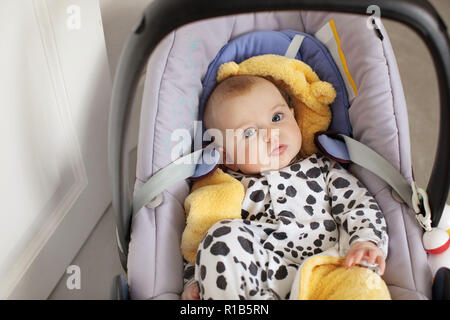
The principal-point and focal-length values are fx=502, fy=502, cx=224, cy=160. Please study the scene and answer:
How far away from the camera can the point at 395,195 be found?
1164 millimetres

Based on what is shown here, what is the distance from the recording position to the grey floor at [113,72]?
4.86 feet

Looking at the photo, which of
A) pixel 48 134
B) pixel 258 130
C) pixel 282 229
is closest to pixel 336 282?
pixel 282 229

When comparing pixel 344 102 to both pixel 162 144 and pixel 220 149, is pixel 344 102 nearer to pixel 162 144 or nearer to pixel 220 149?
pixel 220 149

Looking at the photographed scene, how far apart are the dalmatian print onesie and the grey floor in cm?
48

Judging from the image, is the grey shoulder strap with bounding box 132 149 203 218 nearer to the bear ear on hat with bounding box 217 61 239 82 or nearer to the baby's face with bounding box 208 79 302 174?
the baby's face with bounding box 208 79 302 174

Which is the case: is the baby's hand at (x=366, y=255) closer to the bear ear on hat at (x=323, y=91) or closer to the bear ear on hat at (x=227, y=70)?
the bear ear on hat at (x=323, y=91)

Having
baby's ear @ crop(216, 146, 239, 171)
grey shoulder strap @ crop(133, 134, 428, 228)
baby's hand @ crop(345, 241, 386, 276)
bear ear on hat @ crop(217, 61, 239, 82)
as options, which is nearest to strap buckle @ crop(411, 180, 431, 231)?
grey shoulder strap @ crop(133, 134, 428, 228)

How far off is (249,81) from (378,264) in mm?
546

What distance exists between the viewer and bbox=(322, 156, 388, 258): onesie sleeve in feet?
3.54

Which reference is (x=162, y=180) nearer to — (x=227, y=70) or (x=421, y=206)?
(x=227, y=70)

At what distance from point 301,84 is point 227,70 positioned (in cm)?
20

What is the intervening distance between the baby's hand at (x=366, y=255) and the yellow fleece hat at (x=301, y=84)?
0.41 meters

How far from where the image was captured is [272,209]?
3.99ft

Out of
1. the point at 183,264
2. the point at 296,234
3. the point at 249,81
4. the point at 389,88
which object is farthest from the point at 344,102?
the point at 183,264
